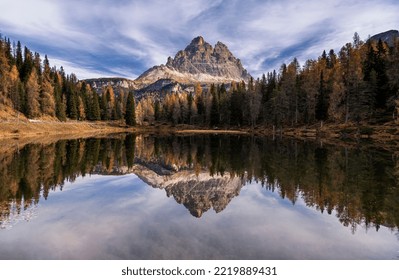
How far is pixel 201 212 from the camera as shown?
15547 mm

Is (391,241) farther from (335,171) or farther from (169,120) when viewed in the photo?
(169,120)

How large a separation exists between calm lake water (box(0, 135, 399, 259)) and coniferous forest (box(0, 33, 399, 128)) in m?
48.0

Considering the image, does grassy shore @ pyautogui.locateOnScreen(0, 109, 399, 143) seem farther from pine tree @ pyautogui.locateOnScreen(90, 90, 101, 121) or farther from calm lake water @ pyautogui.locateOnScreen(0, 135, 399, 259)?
calm lake water @ pyautogui.locateOnScreen(0, 135, 399, 259)

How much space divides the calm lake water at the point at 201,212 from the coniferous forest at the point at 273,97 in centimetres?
4800

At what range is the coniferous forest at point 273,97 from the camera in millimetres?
72500

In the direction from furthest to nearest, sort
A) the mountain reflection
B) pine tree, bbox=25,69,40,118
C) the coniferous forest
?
pine tree, bbox=25,69,40,118 < the coniferous forest < the mountain reflection

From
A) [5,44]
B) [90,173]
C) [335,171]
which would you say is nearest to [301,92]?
[335,171]

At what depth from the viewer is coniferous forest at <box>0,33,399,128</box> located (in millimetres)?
72500

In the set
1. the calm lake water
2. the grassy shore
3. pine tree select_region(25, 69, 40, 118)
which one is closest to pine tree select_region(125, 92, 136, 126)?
the grassy shore

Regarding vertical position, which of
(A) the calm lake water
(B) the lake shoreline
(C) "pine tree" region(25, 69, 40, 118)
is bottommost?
(A) the calm lake water

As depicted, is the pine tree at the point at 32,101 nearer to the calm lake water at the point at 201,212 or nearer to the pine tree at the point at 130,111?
the pine tree at the point at 130,111

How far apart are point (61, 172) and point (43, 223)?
12.9 m

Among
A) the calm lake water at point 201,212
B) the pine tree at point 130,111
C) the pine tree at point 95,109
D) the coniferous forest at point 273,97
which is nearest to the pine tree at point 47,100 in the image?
the coniferous forest at point 273,97

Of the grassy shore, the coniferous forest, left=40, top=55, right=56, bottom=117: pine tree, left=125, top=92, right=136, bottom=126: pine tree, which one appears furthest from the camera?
left=125, top=92, right=136, bottom=126: pine tree
